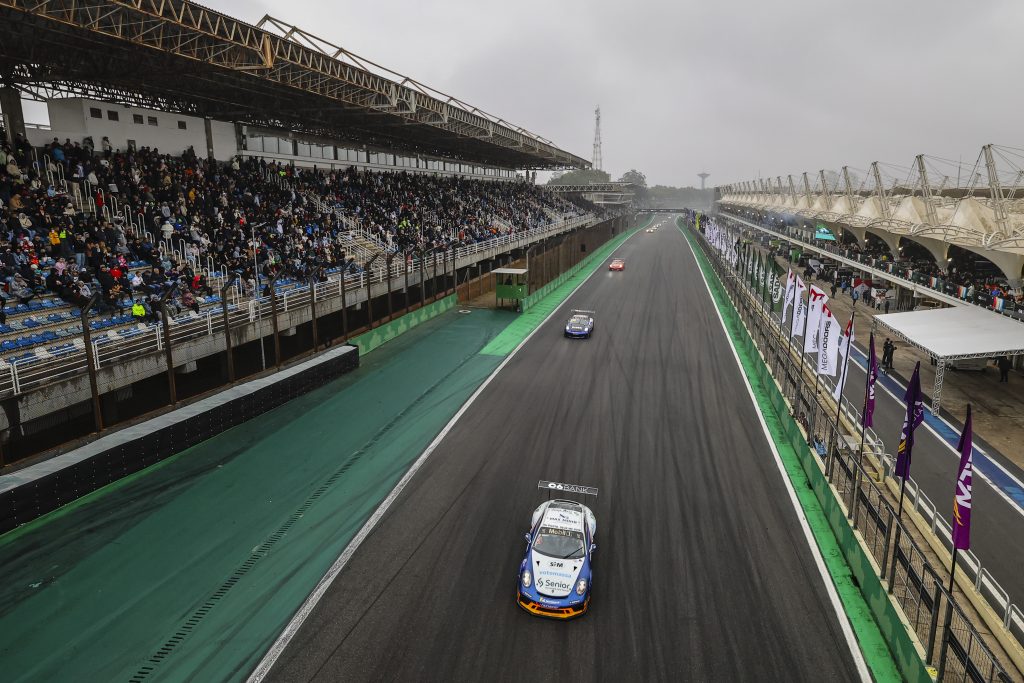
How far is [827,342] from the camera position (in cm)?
1845

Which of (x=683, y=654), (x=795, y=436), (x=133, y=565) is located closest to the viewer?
(x=683, y=654)

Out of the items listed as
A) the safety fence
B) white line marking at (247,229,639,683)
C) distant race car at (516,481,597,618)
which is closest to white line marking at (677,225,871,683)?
the safety fence

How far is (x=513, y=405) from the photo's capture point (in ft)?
73.0

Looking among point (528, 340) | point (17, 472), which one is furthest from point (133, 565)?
point (528, 340)

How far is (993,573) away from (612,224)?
96307mm

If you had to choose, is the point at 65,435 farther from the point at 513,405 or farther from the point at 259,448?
the point at 513,405

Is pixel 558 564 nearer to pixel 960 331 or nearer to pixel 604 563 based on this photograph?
pixel 604 563

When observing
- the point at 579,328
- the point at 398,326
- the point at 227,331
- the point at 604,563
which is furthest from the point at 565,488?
the point at 398,326

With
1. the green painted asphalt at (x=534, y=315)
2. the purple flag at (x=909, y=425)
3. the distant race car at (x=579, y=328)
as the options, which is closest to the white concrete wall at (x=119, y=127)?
the green painted asphalt at (x=534, y=315)

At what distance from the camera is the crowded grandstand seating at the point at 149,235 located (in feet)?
59.1

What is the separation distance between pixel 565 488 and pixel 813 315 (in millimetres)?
11273

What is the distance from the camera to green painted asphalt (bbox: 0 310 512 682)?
10047 millimetres

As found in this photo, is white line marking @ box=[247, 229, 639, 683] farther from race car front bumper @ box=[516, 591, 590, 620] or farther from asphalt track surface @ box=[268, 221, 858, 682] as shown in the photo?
race car front bumper @ box=[516, 591, 590, 620]

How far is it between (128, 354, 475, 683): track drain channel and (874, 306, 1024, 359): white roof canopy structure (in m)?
21.7
